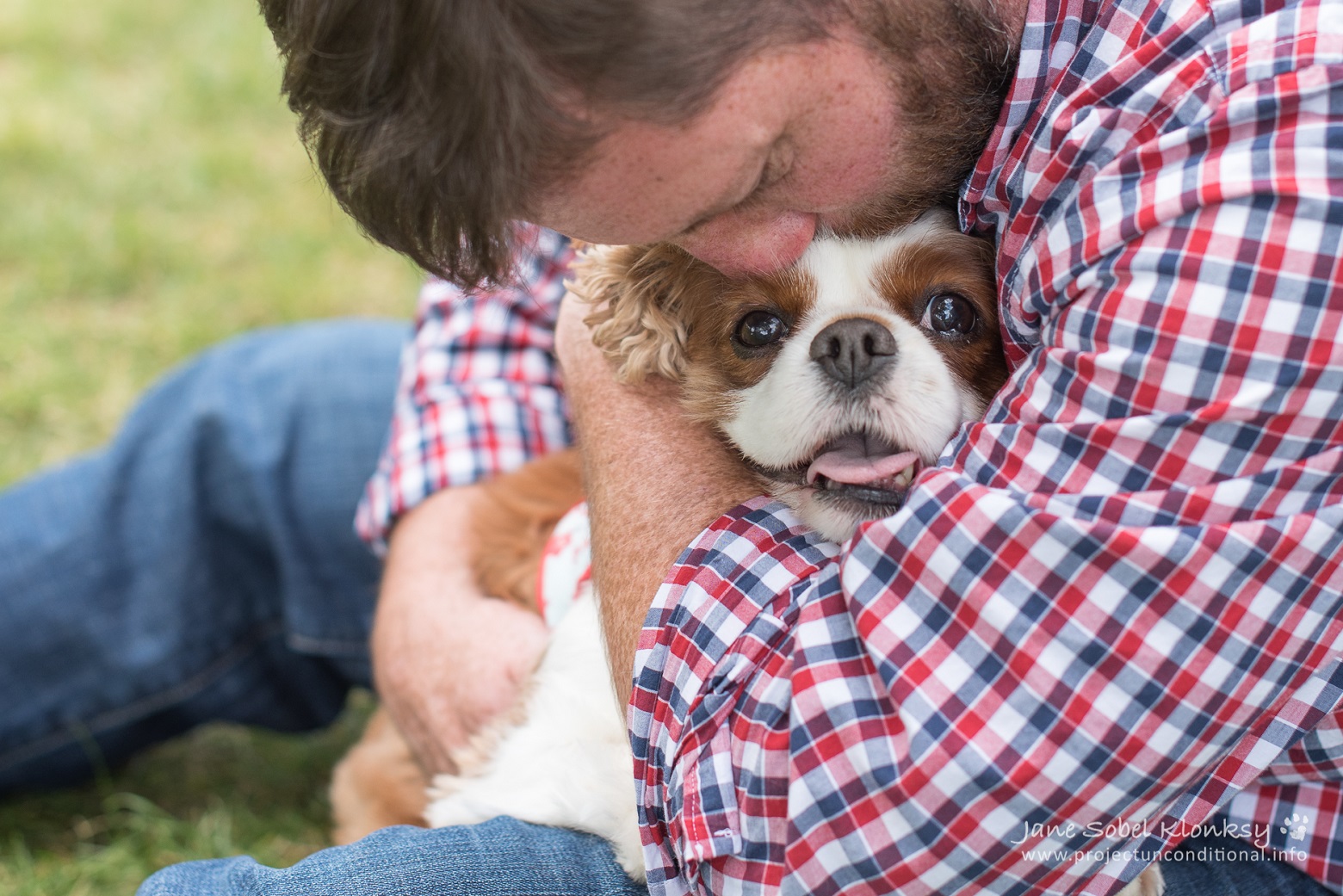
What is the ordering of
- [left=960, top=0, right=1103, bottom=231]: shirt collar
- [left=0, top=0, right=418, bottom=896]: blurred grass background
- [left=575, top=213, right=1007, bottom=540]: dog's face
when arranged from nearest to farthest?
[left=960, top=0, right=1103, bottom=231]: shirt collar
[left=575, top=213, right=1007, bottom=540]: dog's face
[left=0, top=0, right=418, bottom=896]: blurred grass background

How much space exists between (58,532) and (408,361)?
813 millimetres

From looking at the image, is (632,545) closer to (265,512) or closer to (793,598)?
(793,598)

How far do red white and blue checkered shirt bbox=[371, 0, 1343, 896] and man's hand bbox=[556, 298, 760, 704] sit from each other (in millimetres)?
197

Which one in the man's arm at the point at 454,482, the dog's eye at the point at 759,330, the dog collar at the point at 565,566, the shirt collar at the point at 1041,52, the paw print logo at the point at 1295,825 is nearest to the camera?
the shirt collar at the point at 1041,52

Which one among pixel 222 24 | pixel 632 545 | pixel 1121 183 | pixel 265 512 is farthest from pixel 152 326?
pixel 1121 183

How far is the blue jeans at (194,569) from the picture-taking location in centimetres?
263

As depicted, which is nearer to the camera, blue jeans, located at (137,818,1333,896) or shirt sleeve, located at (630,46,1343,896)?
shirt sleeve, located at (630,46,1343,896)

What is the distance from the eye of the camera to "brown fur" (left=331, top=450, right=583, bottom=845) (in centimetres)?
235

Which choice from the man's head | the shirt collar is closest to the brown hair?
the man's head

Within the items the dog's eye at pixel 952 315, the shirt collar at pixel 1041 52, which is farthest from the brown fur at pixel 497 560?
the shirt collar at pixel 1041 52

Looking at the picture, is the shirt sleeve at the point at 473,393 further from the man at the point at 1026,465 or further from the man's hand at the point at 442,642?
the man at the point at 1026,465

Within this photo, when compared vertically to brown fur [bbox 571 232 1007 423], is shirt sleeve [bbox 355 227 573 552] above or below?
below

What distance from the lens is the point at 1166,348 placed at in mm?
1276

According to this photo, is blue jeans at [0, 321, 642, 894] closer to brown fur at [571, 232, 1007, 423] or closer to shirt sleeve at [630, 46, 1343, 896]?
brown fur at [571, 232, 1007, 423]
